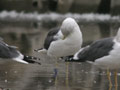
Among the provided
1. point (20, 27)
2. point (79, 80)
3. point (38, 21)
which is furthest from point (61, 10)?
point (79, 80)

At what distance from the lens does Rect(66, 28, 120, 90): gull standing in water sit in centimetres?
832

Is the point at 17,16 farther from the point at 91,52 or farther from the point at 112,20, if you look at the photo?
the point at 91,52

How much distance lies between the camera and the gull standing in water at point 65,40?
9.72 metres

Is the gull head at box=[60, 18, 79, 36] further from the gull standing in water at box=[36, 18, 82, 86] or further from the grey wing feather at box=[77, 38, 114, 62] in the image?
the grey wing feather at box=[77, 38, 114, 62]

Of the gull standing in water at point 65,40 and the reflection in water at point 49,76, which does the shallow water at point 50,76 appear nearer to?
the reflection in water at point 49,76

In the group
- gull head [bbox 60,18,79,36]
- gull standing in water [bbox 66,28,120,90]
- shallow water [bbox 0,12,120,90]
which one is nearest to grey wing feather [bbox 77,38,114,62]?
gull standing in water [bbox 66,28,120,90]

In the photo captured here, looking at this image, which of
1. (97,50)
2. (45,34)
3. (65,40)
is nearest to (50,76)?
(65,40)

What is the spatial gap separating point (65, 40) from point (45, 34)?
8798mm

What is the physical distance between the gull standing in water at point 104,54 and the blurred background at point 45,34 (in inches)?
20.6

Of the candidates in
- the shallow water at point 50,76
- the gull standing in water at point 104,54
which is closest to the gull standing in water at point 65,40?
the shallow water at point 50,76

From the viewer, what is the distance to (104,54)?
852cm

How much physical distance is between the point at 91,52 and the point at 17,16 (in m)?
19.7

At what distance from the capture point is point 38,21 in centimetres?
2655

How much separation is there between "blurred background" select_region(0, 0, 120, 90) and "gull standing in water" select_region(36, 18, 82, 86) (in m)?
0.44
